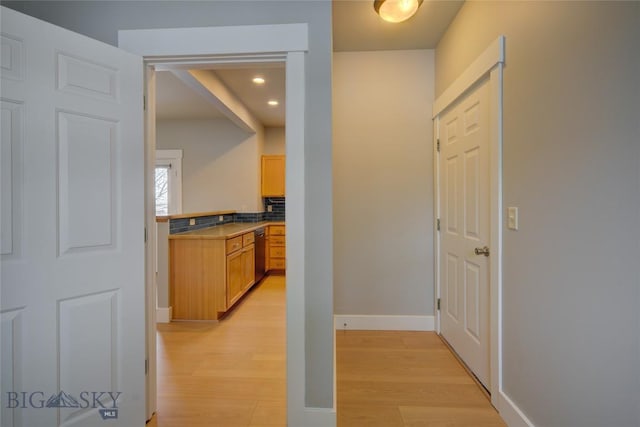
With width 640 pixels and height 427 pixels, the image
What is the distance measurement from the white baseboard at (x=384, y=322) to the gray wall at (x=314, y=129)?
1.29m

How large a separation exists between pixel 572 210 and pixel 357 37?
2.19 metres

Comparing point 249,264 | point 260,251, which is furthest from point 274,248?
point 249,264

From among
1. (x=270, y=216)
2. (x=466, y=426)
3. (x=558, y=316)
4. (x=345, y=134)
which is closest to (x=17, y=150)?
(x=345, y=134)

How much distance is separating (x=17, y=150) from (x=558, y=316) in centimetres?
248

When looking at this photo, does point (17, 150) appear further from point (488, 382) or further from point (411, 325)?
point (411, 325)

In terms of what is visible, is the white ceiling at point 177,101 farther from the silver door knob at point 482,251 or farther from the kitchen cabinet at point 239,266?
the silver door knob at point 482,251

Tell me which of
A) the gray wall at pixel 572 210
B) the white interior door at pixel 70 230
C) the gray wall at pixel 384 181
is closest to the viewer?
the gray wall at pixel 572 210

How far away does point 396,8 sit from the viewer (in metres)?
1.99

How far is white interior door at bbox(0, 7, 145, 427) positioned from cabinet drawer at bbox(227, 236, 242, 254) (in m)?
1.73

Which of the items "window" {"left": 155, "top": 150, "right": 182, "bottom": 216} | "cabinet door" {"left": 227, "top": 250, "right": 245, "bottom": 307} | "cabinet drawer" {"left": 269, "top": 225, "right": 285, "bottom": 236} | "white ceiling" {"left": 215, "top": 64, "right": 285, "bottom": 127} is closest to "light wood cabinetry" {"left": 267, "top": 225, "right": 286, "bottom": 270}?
"cabinet drawer" {"left": 269, "top": 225, "right": 285, "bottom": 236}

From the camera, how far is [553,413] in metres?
1.33

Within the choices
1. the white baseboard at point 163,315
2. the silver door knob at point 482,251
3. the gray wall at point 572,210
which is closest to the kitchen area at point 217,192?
the white baseboard at point 163,315

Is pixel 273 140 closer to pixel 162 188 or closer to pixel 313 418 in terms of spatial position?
pixel 162 188

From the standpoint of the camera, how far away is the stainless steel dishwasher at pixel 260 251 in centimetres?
464
